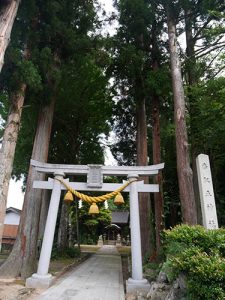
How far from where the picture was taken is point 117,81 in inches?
535

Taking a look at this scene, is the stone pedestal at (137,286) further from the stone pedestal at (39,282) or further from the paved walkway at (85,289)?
the stone pedestal at (39,282)

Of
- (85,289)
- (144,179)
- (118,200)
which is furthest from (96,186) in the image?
(144,179)

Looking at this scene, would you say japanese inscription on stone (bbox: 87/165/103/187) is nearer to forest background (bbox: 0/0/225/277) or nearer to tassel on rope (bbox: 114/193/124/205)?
tassel on rope (bbox: 114/193/124/205)

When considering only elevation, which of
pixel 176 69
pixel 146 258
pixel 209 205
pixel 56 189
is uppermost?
pixel 176 69

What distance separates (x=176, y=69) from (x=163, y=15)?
3783mm

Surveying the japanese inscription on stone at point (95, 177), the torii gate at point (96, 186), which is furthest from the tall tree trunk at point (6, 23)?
the japanese inscription on stone at point (95, 177)

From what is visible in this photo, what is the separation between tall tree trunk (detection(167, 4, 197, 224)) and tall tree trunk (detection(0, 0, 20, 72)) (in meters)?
5.28

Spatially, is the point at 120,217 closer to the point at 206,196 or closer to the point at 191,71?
the point at 191,71

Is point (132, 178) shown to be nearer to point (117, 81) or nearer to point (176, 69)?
point (176, 69)

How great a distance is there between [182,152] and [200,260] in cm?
428

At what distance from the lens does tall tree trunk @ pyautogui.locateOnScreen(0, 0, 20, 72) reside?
6453 mm

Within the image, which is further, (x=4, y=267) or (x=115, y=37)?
(x=115, y=37)

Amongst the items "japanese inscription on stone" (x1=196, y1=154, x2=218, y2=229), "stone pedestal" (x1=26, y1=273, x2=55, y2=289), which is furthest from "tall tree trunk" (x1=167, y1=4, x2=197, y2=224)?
"stone pedestal" (x1=26, y1=273, x2=55, y2=289)

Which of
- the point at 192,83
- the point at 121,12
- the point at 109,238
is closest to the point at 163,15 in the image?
the point at 121,12
